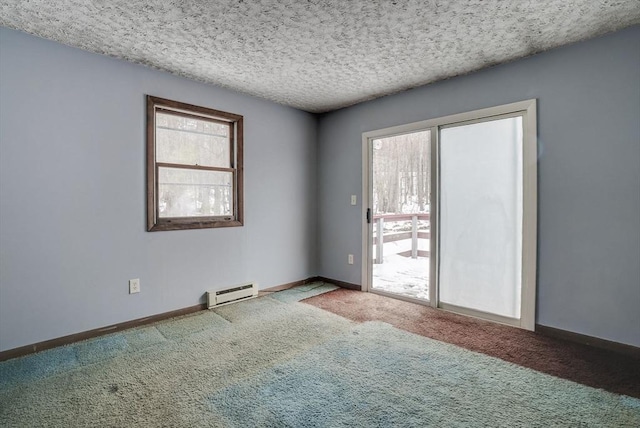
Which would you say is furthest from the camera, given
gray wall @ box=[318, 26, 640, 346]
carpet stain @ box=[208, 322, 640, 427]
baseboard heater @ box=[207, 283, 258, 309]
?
baseboard heater @ box=[207, 283, 258, 309]

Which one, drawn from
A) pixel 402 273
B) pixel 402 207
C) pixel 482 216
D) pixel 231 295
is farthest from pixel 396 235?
pixel 231 295

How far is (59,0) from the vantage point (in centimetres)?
191

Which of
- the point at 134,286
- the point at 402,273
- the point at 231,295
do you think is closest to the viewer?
the point at 134,286

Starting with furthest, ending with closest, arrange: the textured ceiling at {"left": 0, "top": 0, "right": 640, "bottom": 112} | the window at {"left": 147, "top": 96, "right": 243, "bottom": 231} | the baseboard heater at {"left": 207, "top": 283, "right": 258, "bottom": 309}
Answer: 1. the baseboard heater at {"left": 207, "top": 283, "right": 258, "bottom": 309}
2. the window at {"left": 147, "top": 96, "right": 243, "bottom": 231}
3. the textured ceiling at {"left": 0, "top": 0, "right": 640, "bottom": 112}

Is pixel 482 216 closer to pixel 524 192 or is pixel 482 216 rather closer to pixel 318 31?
pixel 524 192

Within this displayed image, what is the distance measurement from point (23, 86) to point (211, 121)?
1511mm

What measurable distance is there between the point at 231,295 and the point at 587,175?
348 cm

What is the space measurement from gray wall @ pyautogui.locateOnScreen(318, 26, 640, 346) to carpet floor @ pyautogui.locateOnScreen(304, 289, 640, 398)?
0.77 ft

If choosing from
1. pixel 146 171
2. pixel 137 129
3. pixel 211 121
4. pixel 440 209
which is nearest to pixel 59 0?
pixel 137 129

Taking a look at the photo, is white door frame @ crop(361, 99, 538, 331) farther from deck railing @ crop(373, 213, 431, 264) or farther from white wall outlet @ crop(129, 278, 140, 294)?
white wall outlet @ crop(129, 278, 140, 294)

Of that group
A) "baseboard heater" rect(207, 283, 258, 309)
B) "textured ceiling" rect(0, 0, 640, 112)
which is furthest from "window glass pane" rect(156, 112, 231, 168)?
"baseboard heater" rect(207, 283, 258, 309)

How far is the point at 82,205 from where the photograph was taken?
2.55m

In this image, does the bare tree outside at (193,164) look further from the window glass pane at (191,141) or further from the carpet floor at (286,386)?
the carpet floor at (286,386)

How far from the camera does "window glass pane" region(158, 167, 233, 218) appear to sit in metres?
3.11
